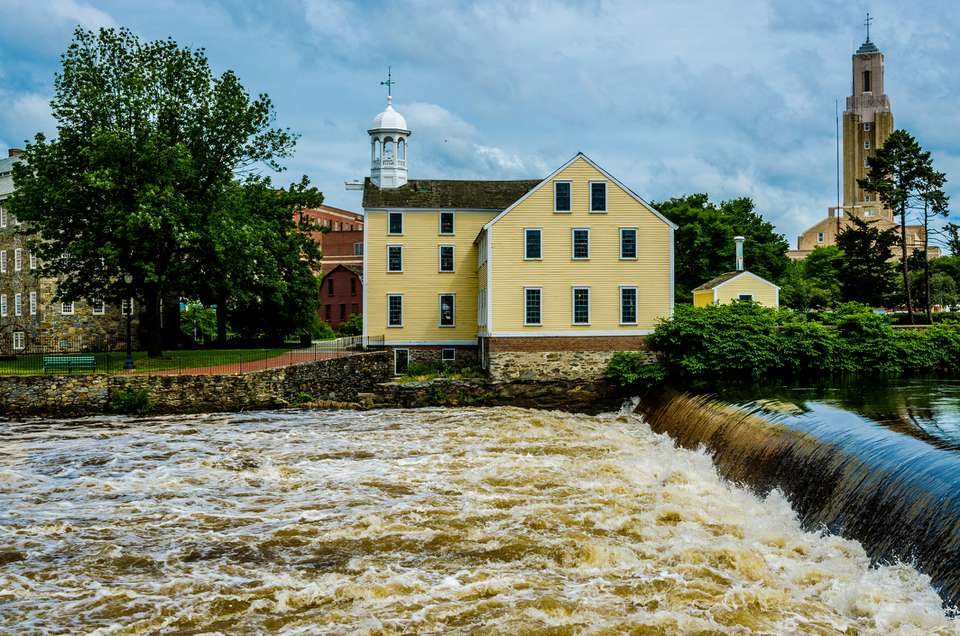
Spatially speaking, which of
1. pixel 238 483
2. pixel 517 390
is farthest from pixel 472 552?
pixel 517 390

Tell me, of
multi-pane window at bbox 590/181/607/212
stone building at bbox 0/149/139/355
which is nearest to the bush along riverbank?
multi-pane window at bbox 590/181/607/212

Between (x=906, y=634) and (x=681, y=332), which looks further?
(x=681, y=332)

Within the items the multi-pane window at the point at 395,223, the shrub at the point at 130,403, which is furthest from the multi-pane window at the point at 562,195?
the shrub at the point at 130,403

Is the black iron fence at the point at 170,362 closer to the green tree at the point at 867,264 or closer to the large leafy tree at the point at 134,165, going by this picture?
the large leafy tree at the point at 134,165

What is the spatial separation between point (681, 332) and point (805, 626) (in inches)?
810

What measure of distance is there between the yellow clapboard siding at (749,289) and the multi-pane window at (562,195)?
9.06 m

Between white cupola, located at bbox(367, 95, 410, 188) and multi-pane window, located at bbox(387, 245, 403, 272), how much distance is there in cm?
387

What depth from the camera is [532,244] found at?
31.4 meters

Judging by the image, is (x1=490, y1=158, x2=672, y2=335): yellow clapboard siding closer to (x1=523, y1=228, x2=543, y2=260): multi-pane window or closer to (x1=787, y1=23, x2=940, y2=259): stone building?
(x1=523, y1=228, x2=543, y2=260): multi-pane window

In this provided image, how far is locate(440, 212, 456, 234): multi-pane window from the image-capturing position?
3688 cm

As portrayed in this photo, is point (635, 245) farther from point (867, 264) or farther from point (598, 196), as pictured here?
point (867, 264)

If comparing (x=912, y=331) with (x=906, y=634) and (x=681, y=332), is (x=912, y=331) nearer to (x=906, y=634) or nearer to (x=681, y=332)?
(x=681, y=332)

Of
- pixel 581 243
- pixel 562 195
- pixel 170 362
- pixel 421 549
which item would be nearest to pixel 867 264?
pixel 581 243

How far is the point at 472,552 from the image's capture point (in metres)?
11.3
